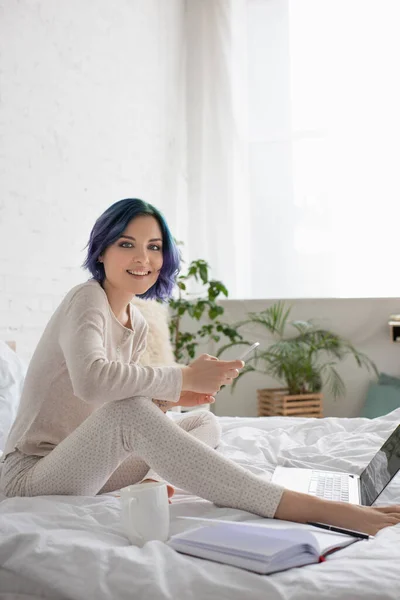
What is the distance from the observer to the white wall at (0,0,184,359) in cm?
282

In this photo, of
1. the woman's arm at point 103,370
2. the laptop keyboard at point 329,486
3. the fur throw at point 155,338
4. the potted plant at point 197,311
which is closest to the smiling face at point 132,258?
the woman's arm at point 103,370

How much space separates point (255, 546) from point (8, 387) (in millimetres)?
1235

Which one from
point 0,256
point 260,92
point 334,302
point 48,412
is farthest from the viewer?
point 260,92

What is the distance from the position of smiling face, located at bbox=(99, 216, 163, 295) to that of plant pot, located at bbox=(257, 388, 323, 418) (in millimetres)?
2339

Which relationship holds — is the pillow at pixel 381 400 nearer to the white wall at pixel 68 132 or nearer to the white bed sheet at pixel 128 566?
the white wall at pixel 68 132

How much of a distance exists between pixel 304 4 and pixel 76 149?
212cm

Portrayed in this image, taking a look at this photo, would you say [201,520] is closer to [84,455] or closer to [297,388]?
[84,455]

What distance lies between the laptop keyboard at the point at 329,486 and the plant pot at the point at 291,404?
2163 millimetres

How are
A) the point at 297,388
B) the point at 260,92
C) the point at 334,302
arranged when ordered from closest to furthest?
the point at 297,388, the point at 334,302, the point at 260,92

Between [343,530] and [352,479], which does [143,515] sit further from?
[352,479]

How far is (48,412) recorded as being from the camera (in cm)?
167

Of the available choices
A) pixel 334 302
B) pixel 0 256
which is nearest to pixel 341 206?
pixel 334 302

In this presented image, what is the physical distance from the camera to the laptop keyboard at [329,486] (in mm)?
1585

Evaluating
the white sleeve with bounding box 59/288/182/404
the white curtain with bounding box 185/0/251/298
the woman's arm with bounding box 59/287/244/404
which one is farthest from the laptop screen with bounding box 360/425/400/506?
the white curtain with bounding box 185/0/251/298
